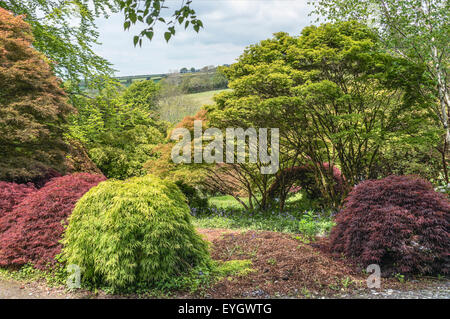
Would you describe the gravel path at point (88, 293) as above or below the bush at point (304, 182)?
below

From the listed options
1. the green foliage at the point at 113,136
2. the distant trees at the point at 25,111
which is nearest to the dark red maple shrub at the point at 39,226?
the distant trees at the point at 25,111

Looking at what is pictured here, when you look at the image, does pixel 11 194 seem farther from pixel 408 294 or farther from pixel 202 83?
pixel 202 83

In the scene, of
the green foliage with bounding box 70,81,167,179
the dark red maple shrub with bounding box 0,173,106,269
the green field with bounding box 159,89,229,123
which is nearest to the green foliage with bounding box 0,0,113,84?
the green foliage with bounding box 70,81,167,179

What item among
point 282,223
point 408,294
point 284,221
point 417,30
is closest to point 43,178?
point 282,223

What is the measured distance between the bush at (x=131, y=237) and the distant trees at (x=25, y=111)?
329 centimetres

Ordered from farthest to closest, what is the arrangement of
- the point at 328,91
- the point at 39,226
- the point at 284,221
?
the point at 284,221 → the point at 328,91 → the point at 39,226

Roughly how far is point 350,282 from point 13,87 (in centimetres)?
747

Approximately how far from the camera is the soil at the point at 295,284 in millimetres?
3639

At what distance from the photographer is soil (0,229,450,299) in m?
3.64

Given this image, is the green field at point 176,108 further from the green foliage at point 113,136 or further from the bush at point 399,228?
the bush at point 399,228

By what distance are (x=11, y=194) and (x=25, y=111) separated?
189 centimetres

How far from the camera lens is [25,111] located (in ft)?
21.8

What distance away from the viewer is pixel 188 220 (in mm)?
4145
